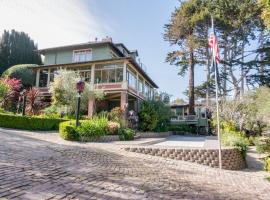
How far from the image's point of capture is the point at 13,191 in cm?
479

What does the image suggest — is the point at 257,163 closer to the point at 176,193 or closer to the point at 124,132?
the point at 124,132

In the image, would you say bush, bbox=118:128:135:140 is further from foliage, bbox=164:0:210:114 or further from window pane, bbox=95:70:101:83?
foliage, bbox=164:0:210:114

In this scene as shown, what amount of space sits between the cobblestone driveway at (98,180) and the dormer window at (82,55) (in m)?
22.9

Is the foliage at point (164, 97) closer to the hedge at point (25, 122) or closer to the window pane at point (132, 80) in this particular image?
the window pane at point (132, 80)

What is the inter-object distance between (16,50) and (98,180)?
4262 centimetres

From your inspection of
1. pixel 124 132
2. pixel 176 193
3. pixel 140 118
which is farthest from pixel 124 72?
pixel 176 193

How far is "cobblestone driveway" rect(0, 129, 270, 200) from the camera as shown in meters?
5.24

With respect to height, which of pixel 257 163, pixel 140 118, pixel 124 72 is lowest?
pixel 257 163

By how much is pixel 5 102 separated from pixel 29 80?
10843 millimetres

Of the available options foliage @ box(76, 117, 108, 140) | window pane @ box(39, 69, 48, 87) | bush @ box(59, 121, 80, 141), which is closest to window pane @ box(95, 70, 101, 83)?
window pane @ box(39, 69, 48, 87)

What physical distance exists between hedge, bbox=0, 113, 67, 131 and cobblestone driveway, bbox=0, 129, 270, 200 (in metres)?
10.2

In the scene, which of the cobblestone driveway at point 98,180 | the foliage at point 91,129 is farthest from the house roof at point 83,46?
the cobblestone driveway at point 98,180

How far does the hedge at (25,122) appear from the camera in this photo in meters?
18.3

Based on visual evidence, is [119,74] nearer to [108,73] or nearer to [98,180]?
[108,73]
